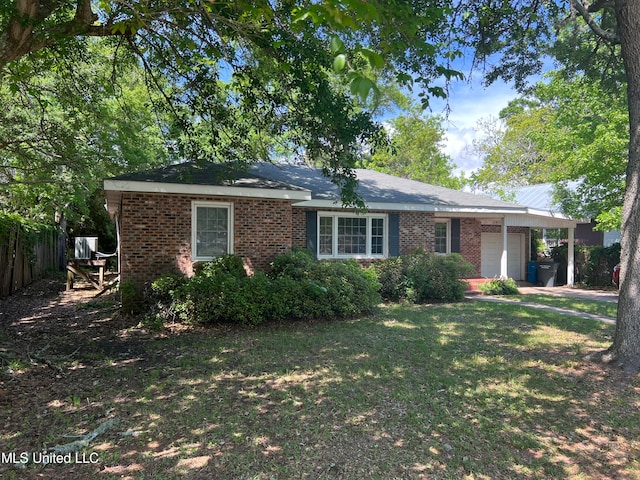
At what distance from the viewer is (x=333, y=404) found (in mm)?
4410

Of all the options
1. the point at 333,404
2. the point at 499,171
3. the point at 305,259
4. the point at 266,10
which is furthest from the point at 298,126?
the point at 499,171

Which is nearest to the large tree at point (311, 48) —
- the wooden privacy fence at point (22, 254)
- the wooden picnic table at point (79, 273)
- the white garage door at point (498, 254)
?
the wooden privacy fence at point (22, 254)

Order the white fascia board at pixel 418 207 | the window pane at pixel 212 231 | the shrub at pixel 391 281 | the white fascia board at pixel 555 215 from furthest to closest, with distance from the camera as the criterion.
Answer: the white fascia board at pixel 555 215 < the white fascia board at pixel 418 207 < the shrub at pixel 391 281 < the window pane at pixel 212 231

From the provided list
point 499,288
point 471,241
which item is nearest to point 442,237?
point 471,241

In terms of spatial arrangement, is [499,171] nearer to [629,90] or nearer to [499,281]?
[499,281]

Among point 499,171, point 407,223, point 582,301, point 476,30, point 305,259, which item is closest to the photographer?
point 476,30

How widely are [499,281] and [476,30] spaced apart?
9.03 metres

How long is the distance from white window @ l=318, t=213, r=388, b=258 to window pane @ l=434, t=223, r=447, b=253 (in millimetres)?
3097

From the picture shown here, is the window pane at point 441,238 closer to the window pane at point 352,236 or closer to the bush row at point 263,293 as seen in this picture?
the window pane at point 352,236

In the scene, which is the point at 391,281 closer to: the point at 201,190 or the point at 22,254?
the point at 201,190

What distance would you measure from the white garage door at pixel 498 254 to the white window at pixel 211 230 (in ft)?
36.1

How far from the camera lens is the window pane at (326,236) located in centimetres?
1279

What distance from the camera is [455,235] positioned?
15219mm

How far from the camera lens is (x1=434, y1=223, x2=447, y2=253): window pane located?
1534 centimetres
